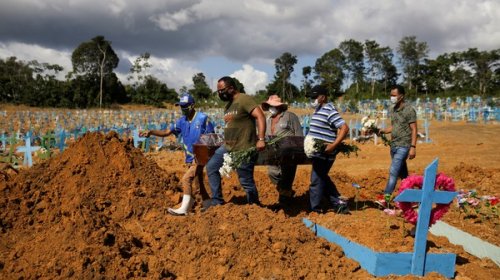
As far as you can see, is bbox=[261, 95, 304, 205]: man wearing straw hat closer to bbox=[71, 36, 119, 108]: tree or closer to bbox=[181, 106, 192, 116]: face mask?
bbox=[181, 106, 192, 116]: face mask

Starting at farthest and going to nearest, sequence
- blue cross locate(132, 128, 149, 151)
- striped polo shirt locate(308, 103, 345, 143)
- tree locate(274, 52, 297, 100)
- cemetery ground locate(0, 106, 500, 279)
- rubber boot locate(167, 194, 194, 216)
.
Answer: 1. tree locate(274, 52, 297, 100)
2. blue cross locate(132, 128, 149, 151)
3. rubber boot locate(167, 194, 194, 216)
4. striped polo shirt locate(308, 103, 345, 143)
5. cemetery ground locate(0, 106, 500, 279)

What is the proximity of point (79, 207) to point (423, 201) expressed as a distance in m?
3.47

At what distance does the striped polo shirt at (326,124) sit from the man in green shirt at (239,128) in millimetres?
694

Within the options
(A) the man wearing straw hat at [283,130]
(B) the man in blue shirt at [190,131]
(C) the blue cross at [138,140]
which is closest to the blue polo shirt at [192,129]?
(B) the man in blue shirt at [190,131]

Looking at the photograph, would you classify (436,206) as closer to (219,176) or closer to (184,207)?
(219,176)

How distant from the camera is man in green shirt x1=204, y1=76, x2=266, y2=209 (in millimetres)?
5145

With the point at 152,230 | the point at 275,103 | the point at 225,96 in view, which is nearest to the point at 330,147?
the point at 225,96

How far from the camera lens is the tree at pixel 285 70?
233 ft

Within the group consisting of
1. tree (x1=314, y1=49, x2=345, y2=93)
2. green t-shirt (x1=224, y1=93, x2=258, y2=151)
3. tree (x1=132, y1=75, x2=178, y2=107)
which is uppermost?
tree (x1=314, y1=49, x2=345, y2=93)

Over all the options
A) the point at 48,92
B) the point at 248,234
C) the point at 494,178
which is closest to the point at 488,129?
the point at 494,178

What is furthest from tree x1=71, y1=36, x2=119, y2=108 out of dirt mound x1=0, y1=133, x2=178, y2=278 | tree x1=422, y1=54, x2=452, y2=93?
dirt mound x1=0, y1=133, x2=178, y2=278

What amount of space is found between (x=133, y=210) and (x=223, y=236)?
6.00ft

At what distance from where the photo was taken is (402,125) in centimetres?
620

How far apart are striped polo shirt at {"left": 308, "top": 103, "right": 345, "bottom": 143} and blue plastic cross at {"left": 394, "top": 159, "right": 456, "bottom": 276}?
1.63 metres
